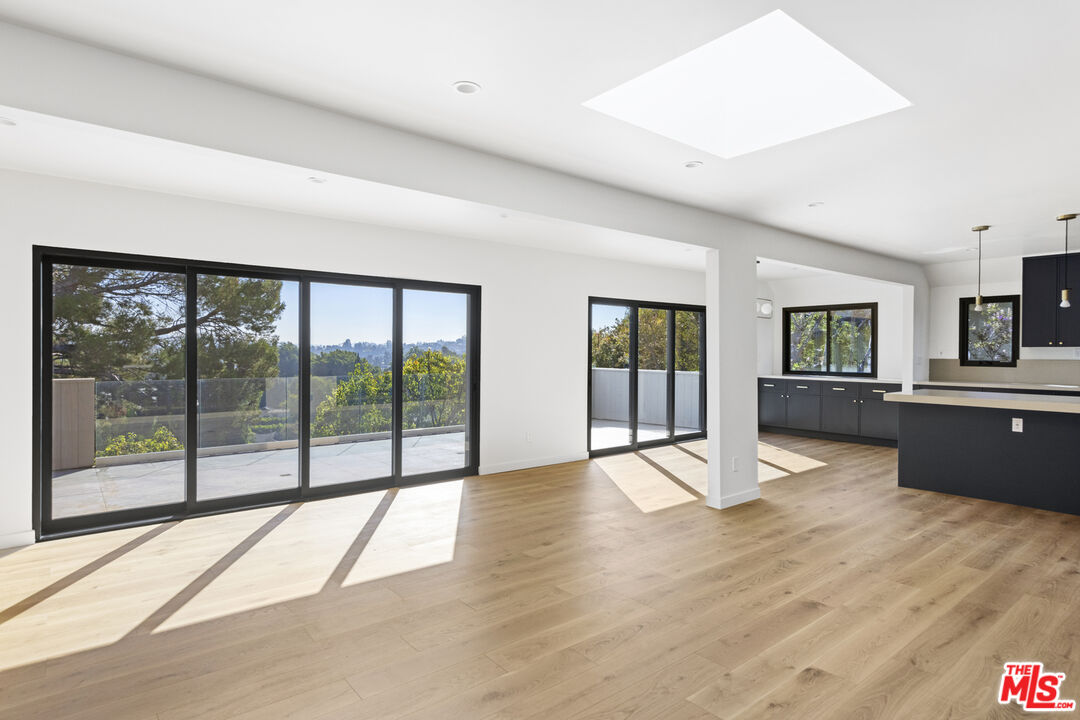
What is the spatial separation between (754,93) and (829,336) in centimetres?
755

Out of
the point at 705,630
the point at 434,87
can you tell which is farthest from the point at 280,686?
the point at 434,87

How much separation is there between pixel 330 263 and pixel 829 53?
4.30 meters

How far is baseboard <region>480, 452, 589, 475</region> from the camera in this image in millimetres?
6445

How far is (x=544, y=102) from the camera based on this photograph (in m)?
2.97

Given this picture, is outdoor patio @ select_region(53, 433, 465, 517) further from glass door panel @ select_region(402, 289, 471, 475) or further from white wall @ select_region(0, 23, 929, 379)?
white wall @ select_region(0, 23, 929, 379)

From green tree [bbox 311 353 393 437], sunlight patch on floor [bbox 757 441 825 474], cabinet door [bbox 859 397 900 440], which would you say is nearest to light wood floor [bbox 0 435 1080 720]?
green tree [bbox 311 353 393 437]

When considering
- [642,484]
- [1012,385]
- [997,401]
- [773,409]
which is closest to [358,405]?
[642,484]

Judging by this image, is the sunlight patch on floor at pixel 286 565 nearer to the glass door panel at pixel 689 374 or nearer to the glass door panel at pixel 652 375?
the glass door panel at pixel 652 375

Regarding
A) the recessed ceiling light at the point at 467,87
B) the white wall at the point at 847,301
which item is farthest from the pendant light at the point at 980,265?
the recessed ceiling light at the point at 467,87

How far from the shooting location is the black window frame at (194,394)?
414cm

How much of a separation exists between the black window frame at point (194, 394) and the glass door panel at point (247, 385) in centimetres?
6

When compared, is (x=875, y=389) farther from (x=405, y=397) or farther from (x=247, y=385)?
(x=247, y=385)

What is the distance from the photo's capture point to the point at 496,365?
649cm

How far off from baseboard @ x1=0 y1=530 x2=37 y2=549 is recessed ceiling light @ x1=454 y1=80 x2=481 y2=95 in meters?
4.21
